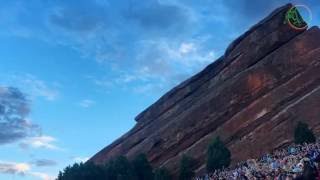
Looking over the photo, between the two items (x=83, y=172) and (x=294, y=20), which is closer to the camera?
(x=83, y=172)

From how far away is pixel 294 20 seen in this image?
10062cm

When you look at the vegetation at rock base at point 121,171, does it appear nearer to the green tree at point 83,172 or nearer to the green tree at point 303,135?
the green tree at point 83,172

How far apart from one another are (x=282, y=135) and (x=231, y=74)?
25590mm

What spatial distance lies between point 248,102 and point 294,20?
1735 centimetres

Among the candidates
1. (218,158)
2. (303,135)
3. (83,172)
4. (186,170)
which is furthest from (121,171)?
(303,135)

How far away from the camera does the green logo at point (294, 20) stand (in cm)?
10038

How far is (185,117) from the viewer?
335ft

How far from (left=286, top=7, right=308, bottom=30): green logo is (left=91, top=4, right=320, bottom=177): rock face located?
843 mm

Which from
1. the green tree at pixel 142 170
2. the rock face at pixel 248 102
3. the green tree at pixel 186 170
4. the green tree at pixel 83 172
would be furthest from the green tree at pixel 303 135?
the green tree at pixel 83 172

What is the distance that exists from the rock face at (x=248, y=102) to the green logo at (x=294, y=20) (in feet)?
2.77

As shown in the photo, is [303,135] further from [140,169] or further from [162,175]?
[140,169]

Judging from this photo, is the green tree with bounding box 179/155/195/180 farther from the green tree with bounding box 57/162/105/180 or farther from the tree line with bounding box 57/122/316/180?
the green tree with bounding box 57/162/105/180

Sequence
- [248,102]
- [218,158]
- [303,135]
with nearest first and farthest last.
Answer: [303,135] < [218,158] < [248,102]

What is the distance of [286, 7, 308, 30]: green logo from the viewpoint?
329 feet
